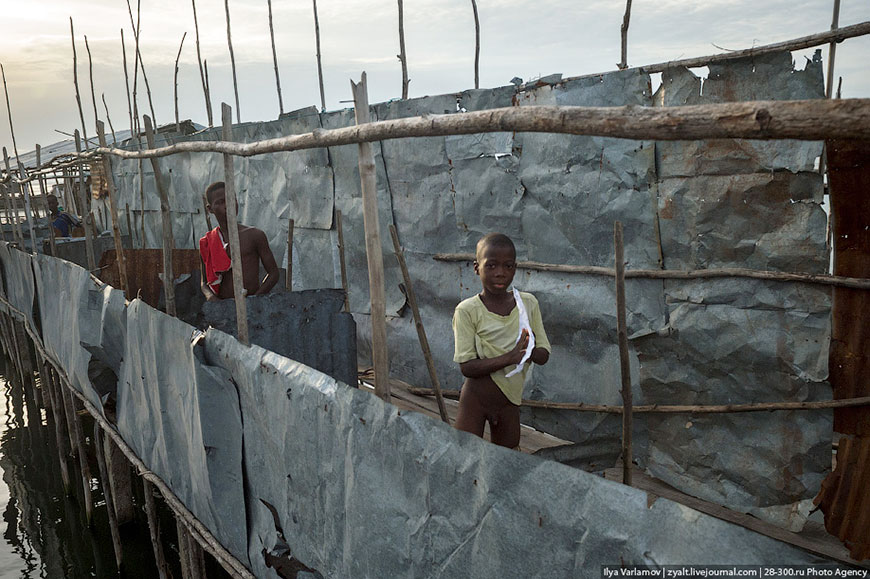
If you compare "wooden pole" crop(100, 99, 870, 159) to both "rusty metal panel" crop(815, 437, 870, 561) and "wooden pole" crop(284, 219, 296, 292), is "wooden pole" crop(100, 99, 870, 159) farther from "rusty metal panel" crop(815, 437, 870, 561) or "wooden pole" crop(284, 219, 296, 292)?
"wooden pole" crop(284, 219, 296, 292)

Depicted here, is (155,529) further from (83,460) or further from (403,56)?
(403,56)

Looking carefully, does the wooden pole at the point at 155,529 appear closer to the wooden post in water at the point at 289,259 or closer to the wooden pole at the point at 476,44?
the wooden post in water at the point at 289,259

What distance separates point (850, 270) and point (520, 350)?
1792 mm

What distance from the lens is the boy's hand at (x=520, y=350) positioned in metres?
2.63

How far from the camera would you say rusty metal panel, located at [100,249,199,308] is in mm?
5777

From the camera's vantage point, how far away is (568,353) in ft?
15.0

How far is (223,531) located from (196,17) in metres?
12.1

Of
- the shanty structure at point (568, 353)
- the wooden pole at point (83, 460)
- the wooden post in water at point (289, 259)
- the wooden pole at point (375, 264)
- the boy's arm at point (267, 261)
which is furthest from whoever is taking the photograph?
the wooden pole at point (83, 460)

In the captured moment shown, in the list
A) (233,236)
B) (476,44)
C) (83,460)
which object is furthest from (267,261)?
(476,44)

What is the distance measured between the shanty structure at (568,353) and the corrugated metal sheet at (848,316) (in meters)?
0.01

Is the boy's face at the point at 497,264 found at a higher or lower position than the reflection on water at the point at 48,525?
higher

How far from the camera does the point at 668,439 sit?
4090 mm

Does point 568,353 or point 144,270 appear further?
point 144,270

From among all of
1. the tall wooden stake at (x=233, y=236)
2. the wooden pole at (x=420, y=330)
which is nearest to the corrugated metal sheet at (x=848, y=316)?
the wooden pole at (x=420, y=330)
